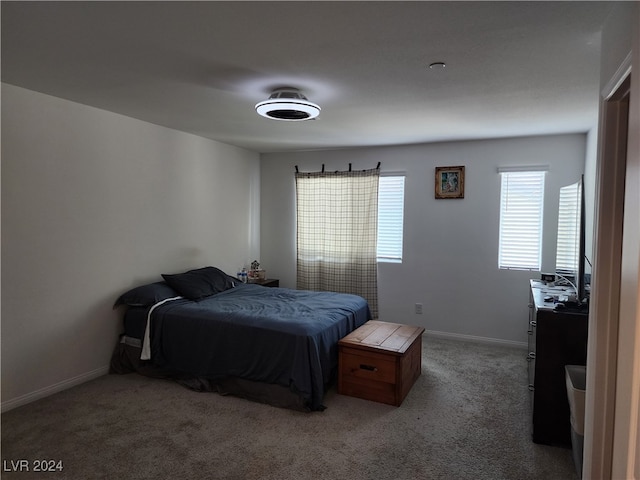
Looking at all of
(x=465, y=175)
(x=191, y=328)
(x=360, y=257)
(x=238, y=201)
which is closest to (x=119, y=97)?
(x=191, y=328)

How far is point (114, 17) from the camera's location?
5.94 feet

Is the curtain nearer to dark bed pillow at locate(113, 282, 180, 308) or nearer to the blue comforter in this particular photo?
the blue comforter

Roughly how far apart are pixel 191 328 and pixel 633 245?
10.1 ft

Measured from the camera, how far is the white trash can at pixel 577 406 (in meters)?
2.03

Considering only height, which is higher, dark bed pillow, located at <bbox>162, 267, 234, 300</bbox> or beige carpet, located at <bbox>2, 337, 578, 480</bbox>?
dark bed pillow, located at <bbox>162, 267, 234, 300</bbox>

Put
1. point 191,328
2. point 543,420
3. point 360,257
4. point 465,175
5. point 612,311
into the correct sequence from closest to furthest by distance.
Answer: point 612,311, point 543,420, point 191,328, point 465,175, point 360,257

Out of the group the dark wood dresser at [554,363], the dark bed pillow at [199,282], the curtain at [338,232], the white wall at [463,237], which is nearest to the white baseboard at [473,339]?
the white wall at [463,237]

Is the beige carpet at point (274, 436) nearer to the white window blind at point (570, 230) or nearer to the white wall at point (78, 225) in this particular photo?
the white wall at point (78, 225)

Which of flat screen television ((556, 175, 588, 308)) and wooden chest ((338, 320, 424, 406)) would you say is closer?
flat screen television ((556, 175, 588, 308))

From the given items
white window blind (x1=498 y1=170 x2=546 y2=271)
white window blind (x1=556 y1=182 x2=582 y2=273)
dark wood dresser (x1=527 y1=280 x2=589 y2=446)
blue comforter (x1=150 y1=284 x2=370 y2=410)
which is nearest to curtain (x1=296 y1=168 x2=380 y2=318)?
blue comforter (x1=150 y1=284 x2=370 y2=410)

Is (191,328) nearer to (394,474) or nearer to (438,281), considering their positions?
(394,474)

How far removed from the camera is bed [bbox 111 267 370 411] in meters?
2.97

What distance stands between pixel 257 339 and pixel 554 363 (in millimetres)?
2059

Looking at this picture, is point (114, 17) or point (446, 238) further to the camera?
point (446, 238)
